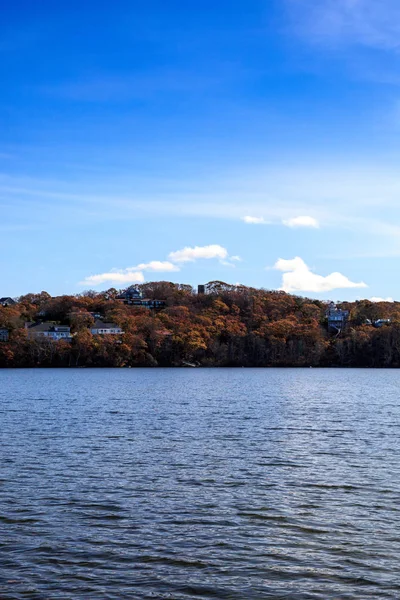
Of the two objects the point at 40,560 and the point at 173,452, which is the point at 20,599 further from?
Answer: the point at 173,452

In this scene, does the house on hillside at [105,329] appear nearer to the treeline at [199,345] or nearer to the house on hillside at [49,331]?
the treeline at [199,345]

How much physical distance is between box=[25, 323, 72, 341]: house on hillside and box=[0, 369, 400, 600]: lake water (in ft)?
442

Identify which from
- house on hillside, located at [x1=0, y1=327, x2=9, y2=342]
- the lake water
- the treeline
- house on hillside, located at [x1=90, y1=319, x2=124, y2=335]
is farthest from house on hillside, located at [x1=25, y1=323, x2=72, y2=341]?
the lake water

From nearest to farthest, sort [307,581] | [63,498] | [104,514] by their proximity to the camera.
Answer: [307,581], [104,514], [63,498]

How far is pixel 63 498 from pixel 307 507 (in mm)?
7686

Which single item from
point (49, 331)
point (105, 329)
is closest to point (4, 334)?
point (49, 331)

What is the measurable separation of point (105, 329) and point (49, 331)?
16.4 meters

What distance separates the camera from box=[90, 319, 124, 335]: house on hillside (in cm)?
18261

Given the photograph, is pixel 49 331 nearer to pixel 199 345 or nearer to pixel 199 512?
pixel 199 345

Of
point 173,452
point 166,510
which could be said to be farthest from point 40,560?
point 173,452

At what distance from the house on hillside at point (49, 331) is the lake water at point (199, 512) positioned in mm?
134830

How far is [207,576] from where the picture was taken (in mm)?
13922

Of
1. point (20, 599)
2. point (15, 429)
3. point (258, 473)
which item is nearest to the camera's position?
point (20, 599)

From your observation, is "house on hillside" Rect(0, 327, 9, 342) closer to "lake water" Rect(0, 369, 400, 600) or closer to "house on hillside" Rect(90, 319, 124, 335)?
"house on hillside" Rect(90, 319, 124, 335)
